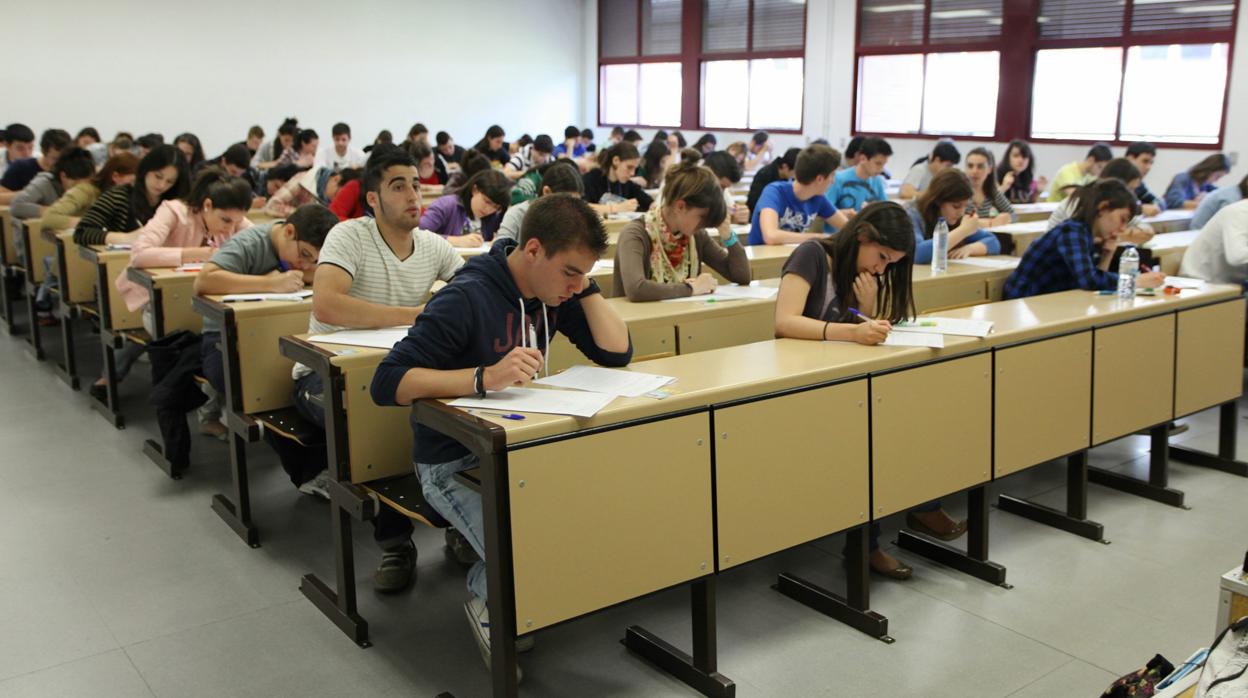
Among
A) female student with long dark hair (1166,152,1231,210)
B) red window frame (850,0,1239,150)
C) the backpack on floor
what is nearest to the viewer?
the backpack on floor

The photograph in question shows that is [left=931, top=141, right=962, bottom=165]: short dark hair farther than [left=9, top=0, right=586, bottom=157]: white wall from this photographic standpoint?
No

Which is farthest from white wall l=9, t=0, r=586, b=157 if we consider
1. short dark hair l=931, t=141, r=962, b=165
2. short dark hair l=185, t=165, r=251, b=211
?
short dark hair l=931, t=141, r=962, b=165

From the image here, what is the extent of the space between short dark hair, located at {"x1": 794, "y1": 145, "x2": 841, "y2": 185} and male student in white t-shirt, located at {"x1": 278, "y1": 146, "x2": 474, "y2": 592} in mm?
2444

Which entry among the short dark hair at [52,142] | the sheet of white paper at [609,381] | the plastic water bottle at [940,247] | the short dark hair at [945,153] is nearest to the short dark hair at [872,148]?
the short dark hair at [945,153]

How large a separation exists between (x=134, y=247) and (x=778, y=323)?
2701 mm

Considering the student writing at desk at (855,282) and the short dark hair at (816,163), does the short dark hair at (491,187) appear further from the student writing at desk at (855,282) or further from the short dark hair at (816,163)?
the student writing at desk at (855,282)

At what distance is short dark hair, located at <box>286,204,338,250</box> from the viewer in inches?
138

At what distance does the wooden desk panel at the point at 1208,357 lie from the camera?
3678 millimetres

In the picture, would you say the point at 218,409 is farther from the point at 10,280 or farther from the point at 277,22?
the point at 277,22

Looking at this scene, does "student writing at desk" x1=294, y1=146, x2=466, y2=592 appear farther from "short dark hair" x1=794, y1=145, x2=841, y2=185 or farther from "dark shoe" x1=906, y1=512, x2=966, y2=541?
"short dark hair" x1=794, y1=145, x2=841, y2=185

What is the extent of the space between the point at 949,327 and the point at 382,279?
1721 millimetres

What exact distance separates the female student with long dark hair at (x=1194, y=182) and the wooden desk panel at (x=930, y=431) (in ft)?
19.3

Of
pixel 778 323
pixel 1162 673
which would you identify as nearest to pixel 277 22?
pixel 778 323

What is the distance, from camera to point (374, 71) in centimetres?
1470
